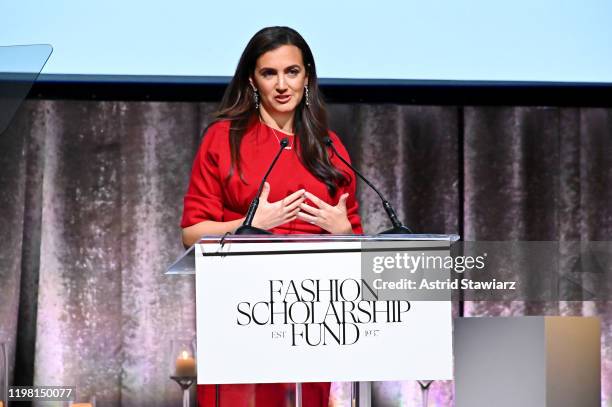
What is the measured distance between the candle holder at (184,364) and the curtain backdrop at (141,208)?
0.44m

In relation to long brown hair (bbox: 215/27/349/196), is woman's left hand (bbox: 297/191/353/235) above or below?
below

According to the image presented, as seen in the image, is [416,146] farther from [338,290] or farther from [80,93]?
[338,290]

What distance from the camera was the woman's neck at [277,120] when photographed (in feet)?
8.59

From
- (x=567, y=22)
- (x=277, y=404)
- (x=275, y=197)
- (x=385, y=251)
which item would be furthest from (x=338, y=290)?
(x=567, y=22)

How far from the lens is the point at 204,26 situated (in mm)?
3668

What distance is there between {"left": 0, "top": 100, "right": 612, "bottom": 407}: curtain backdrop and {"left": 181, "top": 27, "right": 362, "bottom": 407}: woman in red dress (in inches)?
51.5

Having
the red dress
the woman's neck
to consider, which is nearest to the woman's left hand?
the red dress

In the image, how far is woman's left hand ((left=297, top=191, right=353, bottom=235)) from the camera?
230 centimetres

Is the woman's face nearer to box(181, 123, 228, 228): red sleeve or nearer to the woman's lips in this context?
the woman's lips

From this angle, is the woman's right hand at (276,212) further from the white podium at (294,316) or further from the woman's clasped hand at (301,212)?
the white podium at (294,316)
